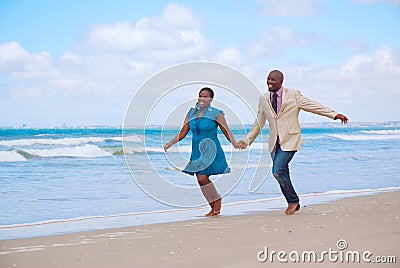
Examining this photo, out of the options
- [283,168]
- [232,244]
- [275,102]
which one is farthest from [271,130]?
[232,244]

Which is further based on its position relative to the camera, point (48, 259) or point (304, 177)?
point (304, 177)

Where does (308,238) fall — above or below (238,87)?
below

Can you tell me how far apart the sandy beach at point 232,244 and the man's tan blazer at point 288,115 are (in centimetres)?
80

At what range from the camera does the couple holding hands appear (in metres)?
6.61

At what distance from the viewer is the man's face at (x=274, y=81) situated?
661 centimetres

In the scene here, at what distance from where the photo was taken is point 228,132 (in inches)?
277

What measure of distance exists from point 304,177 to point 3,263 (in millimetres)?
7898

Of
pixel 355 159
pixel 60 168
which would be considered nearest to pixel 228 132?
pixel 60 168

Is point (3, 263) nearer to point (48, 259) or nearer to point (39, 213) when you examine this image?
point (48, 259)

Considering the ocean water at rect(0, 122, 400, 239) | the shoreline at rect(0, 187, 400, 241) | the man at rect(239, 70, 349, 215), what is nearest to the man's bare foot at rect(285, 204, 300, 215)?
the man at rect(239, 70, 349, 215)

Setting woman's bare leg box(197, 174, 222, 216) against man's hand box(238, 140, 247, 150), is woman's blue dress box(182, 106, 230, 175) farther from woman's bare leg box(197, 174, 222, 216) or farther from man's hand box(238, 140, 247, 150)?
man's hand box(238, 140, 247, 150)

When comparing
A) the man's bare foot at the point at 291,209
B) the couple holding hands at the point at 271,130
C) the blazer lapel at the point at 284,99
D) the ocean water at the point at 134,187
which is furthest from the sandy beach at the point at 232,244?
the blazer lapel at the point at 284,99

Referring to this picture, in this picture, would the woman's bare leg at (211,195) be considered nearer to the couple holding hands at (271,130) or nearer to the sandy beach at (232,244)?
the couple holding hands at (271,130)

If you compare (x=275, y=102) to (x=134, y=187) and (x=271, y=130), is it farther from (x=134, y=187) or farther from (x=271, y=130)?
(x=134, y=187)
